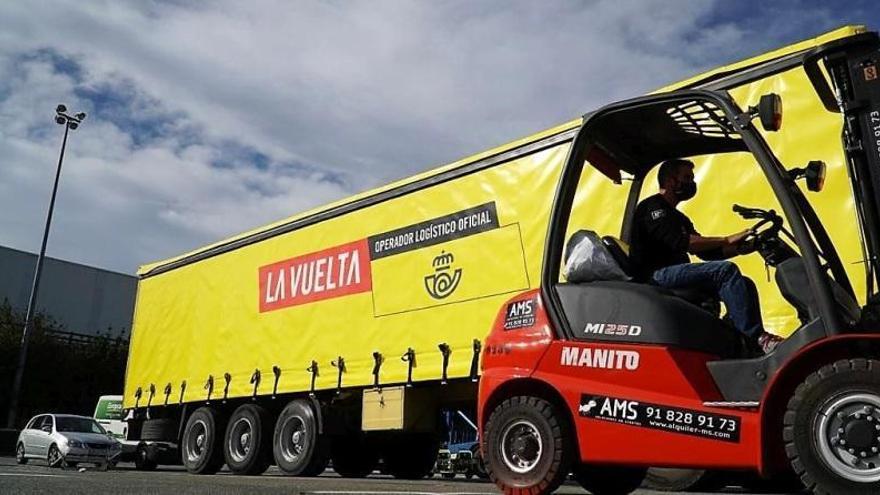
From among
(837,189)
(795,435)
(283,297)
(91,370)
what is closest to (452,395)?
(283,297)

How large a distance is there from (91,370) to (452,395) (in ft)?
112

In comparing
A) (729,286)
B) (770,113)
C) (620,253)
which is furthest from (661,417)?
(770,113)

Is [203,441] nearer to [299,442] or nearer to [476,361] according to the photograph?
[299,442]

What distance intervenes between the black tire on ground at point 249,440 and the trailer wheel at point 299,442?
25 centimetres

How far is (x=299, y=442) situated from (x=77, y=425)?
961cm

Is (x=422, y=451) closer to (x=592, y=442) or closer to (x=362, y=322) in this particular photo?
(x=362, y=322)

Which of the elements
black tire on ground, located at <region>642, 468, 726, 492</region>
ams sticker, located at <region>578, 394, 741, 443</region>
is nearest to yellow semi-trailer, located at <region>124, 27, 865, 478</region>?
black tire on ground, located at <region>642, 468, 726, 492</region>

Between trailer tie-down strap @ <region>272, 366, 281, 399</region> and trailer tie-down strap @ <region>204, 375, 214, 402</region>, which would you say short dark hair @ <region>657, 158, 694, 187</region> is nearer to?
trailer tie-down strap @ <region>272, 366, 281, 399</region>

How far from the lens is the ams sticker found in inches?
→ 168

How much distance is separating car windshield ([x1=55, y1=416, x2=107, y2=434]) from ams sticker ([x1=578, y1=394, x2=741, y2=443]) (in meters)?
16.8

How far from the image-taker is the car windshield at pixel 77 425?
18531 mm

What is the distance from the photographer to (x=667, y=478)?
7711mm

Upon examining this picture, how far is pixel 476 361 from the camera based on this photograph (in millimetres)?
9008

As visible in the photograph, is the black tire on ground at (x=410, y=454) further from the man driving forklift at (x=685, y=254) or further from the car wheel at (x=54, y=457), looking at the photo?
the car wheel at (x=54, y=457)
